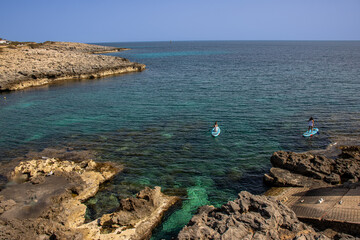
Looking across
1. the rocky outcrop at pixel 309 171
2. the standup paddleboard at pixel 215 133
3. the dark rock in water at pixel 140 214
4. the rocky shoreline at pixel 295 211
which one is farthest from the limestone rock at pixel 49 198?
the rocky outcrop at pixel 309 171

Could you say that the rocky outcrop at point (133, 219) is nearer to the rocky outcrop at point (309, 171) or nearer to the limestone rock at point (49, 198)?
the limestone rock at point (49, 198)

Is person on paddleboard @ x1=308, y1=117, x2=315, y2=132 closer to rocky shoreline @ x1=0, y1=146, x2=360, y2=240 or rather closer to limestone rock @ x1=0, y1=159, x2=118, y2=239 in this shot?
rocky shoreline @ x1=0, y1=146, x2=360, y2=240

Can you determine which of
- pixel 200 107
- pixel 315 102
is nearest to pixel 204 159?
pixel 200 107

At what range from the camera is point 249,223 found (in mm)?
13031

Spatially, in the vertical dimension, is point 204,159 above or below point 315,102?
below

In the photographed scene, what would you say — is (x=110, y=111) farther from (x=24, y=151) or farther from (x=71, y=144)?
(x=24, y=151)

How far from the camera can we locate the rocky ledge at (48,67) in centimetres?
6538

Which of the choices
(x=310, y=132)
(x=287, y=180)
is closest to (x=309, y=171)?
(x=287, y=180)

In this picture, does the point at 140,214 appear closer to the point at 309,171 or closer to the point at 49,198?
the point at 49,198

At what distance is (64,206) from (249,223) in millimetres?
13464

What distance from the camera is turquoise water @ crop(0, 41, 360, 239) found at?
23.0 metres

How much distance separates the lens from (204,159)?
2728 cm

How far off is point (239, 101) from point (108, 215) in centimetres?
3643

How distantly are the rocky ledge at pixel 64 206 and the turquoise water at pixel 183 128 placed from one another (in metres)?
1.16
